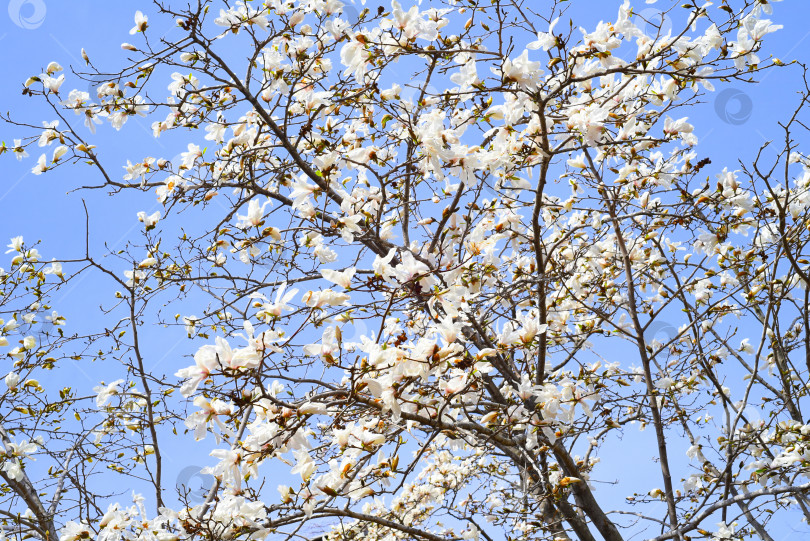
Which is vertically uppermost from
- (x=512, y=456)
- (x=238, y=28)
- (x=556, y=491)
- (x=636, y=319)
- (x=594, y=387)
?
(x=238, y=28)

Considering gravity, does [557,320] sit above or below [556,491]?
above

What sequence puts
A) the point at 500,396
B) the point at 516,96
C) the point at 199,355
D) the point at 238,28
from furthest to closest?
the point at 500,396, the point at 238,28, the point at 516,96, the point at 199,355

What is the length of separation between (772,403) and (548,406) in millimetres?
2297

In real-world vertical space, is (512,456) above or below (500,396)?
below

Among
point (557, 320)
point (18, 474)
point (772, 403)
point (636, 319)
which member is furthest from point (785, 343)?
point (18, 474)

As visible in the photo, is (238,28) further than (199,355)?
Yes

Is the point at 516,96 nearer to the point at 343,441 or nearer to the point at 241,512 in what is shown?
the point at 343,441

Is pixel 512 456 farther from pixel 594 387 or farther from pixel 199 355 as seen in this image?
pixel 199 355

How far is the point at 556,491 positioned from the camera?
254 centimetres

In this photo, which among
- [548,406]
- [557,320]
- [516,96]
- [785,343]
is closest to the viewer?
[548,406]

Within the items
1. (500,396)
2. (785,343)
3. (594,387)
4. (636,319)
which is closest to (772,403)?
(785,343)

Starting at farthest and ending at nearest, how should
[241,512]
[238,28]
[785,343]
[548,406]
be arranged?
[785,343], [238,28], [548,406], [241,512]

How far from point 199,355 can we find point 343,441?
568mm

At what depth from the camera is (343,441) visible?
6.39ft
